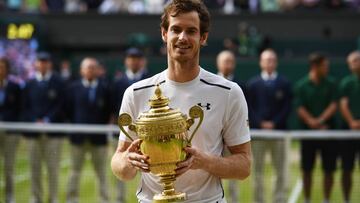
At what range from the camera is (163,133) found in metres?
3.99

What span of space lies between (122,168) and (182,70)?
1.90 ft

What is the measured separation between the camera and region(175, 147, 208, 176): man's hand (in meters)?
4.04

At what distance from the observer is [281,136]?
370 inches

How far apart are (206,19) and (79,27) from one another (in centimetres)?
1799

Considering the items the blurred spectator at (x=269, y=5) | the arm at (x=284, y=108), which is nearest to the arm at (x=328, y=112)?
the arm at (x=284, y=108)

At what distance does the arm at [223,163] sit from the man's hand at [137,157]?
153mm

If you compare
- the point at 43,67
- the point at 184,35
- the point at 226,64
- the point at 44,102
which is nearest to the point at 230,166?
the point at 184,35

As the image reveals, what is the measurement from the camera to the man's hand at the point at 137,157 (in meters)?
4.04

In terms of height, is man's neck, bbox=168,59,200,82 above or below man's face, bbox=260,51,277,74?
above

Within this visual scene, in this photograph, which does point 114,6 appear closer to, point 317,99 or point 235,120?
point 317,99

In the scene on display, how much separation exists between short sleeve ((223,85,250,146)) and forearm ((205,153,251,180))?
9 cm

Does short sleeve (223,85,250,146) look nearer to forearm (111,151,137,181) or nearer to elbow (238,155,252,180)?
elbow (238,155,252,180)

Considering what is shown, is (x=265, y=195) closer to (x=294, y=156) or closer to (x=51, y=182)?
(x=294, y=156)

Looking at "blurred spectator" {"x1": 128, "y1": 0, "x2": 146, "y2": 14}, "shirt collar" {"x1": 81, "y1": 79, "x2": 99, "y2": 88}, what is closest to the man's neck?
"shirt collar" {"x1": 81, "y1": 79, "x2": 99, "y2": 88}
